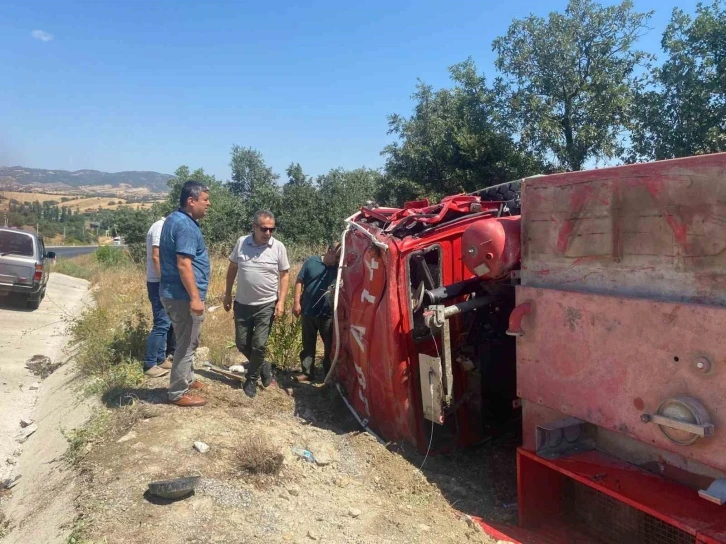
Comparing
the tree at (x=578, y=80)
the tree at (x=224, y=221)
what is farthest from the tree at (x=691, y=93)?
the tree at (x=224, y=221)

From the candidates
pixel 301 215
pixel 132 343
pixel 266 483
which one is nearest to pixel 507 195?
pixel 266 483

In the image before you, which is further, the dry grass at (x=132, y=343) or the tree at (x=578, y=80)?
the tree at (x=578, y=80)

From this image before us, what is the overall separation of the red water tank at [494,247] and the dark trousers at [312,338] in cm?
271

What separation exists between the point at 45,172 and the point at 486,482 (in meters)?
193

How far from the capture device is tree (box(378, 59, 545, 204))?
16828mm

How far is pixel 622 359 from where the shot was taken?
290cm

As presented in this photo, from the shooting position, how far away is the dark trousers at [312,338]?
615cm

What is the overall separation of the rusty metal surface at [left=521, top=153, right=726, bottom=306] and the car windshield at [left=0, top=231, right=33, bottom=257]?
1266 cm

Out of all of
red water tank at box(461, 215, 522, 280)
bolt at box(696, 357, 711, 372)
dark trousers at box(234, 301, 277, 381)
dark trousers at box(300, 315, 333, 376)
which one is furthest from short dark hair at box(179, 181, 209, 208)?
bolt at box(696, 357, 711, 372)

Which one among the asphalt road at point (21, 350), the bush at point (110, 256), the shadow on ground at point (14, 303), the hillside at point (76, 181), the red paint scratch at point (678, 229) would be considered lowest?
the asphalt road at point (21, 350)

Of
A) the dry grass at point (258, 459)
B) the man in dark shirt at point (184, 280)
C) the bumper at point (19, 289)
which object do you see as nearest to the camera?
the dry grass at point (258, 459)

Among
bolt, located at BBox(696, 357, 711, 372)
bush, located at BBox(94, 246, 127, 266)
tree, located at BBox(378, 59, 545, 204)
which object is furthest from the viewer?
bush, located at BBox(94, 246, 127, 266)

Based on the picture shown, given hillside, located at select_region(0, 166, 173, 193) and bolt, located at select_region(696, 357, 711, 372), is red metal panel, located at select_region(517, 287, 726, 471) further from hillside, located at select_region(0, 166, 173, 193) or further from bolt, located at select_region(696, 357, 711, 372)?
hillside, located at select_region(0, 166, 173, 193)

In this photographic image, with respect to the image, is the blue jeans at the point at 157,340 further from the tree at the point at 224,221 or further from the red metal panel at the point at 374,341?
the tree at the point at 224,221
